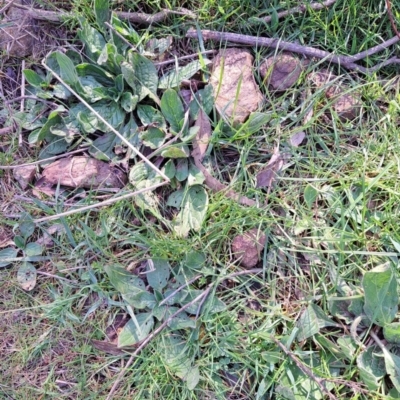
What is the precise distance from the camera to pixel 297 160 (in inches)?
64.9

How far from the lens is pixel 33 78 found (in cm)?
170

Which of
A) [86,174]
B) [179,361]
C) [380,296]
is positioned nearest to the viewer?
[380,296]

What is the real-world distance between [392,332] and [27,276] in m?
1.31

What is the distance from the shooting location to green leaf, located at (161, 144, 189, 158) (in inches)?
62.5

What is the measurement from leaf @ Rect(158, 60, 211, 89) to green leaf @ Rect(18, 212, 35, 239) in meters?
0.71

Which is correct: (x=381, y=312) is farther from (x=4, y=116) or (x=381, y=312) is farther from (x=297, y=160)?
(x=4, y=116)

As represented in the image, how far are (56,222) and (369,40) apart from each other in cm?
134

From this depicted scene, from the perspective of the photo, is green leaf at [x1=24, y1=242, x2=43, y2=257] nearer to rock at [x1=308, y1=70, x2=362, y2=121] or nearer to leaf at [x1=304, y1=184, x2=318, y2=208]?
leaf at [x1=304, y1=184, x2=318, y2=208]

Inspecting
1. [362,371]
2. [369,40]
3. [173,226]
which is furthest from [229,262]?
[369,40]

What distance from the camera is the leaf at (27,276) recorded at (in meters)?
1.69

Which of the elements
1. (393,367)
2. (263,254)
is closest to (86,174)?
(263,254)

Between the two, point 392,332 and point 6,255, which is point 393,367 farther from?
point 6,255

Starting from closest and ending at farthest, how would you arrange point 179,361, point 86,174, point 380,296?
point 380,296 → point 179,361 → point 86,174

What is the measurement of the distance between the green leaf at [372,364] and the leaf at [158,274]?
0.71m
